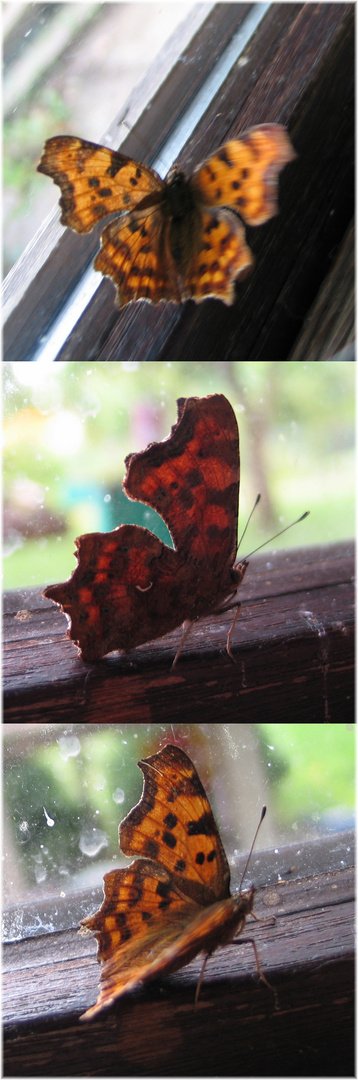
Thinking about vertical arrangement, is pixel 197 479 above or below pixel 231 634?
above

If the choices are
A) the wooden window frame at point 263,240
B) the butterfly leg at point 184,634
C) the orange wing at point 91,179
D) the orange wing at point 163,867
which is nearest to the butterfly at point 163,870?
the orange wing at point 163,867

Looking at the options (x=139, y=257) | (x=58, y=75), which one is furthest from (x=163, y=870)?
(x=58, y=75)

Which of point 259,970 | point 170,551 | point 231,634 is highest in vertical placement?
point 170,551

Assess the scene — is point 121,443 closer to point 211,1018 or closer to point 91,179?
point 91,179

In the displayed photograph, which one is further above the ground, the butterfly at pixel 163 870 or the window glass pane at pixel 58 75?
the window glass pane at pixel 58 75

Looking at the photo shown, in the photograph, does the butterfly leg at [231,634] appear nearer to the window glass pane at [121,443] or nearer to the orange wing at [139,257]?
the window glass pane at [121,443]
